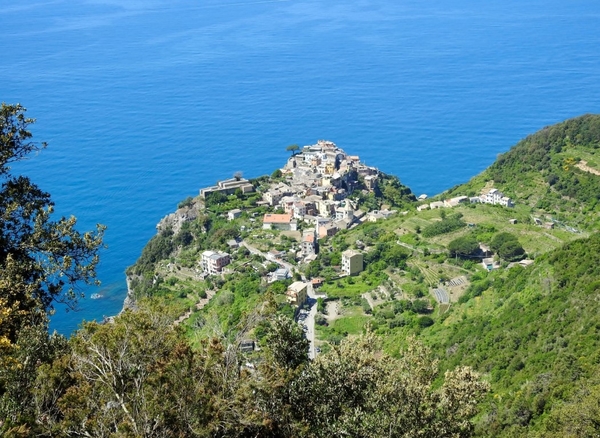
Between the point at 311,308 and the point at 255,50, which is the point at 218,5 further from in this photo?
the point at 311,308

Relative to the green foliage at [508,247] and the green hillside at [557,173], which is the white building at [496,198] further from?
the green foliage at [508,247]

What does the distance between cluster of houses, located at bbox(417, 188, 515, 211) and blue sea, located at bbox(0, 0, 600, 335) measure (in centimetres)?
1106

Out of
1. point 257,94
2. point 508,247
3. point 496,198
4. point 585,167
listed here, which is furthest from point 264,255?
point 257,94

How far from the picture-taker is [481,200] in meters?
37.6

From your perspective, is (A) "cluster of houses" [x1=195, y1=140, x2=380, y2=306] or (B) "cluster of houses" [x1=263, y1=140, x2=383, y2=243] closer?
(A) "cluster of houses" [x1=195, y1=140, x2=380, y2=306]

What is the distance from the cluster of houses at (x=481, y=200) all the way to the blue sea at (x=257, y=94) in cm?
1106

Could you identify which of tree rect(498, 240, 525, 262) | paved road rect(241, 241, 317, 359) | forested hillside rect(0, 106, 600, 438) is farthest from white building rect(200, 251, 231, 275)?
tree rect(498, 240, 525, 262)

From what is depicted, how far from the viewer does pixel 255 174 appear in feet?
171

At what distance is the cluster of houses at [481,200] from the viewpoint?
3609 centimetres

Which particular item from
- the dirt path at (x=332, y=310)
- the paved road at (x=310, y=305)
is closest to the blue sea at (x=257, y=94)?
the paved road at (x=310, y=305)

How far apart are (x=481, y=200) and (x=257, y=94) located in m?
41.5

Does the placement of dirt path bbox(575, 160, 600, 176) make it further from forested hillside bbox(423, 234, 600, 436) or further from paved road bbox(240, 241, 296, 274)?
paved road bbox(240, 241, 296, 274)

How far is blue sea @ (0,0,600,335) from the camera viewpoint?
52188 mm

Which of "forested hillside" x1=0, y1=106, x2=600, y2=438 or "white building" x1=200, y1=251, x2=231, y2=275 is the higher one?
"white building" x1=200, y1=251, x2=231, y2=275
